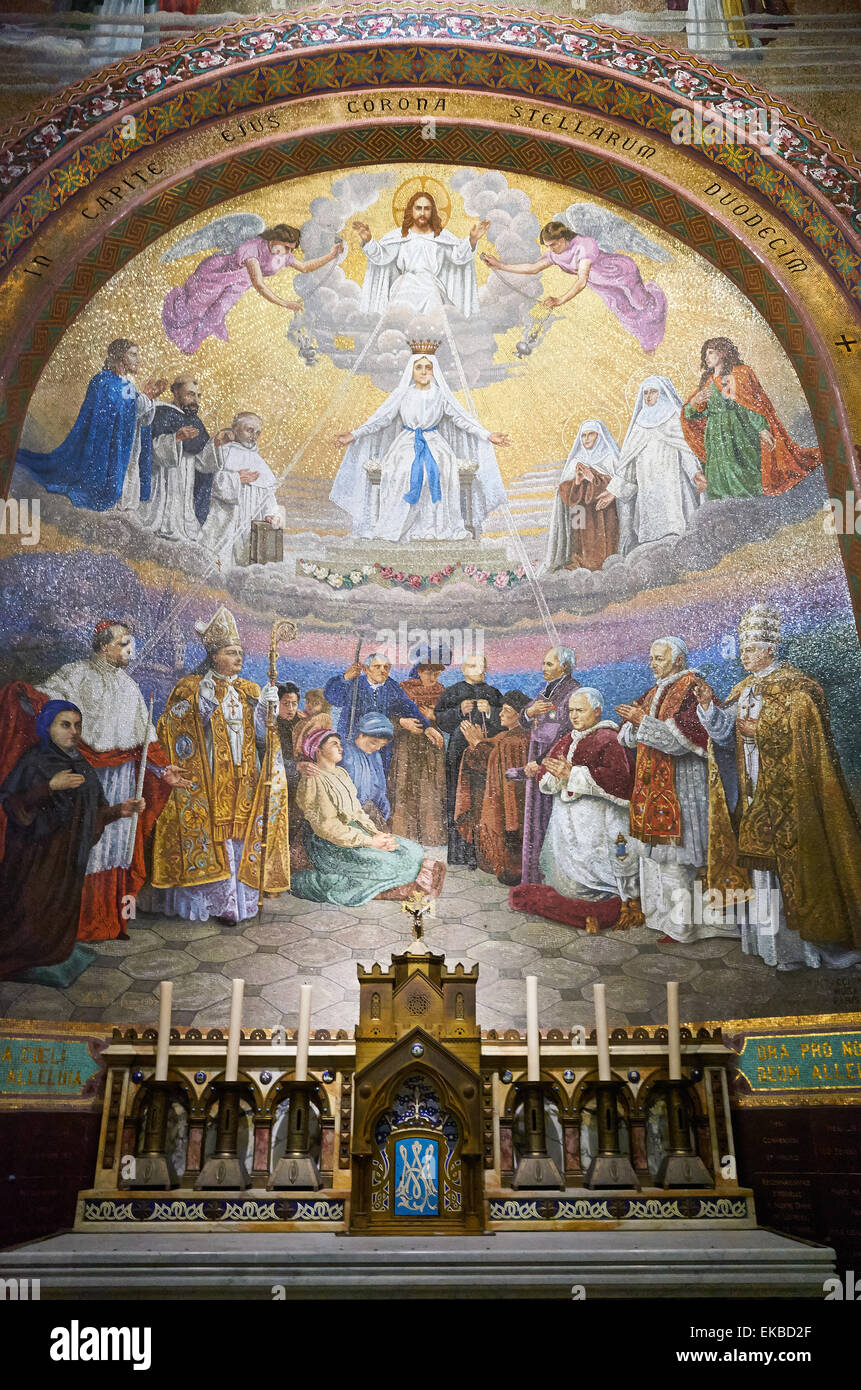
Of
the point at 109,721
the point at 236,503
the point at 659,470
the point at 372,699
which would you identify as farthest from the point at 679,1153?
the point at 236,503

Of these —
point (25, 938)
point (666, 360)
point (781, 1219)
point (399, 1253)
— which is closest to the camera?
point (399, 1253)

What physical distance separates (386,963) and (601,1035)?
1858mm

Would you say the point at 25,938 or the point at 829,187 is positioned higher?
the point at 829,187

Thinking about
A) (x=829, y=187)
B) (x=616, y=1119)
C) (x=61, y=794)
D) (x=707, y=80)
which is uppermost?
(x=707, y=80)

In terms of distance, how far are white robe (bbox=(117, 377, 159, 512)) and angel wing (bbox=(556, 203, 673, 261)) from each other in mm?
3908

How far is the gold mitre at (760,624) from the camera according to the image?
30.3 ft

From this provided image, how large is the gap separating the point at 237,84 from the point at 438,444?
335cm

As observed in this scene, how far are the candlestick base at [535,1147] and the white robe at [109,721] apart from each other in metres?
3.44

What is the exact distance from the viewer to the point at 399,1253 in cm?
585

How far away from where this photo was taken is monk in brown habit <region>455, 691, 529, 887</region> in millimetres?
9500

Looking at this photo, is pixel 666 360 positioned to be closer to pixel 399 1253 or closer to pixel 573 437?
pixel 573 437

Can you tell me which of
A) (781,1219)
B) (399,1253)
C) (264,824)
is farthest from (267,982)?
(781,1219)

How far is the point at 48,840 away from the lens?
8.83 metres

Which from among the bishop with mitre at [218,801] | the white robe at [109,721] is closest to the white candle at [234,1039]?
the bishop with mitre at [218,801]
